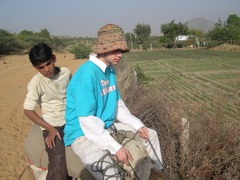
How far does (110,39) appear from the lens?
220 cm

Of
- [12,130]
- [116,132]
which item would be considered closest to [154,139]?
[116,132]

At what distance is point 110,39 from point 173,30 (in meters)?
69.4

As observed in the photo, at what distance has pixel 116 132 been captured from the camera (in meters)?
2.46

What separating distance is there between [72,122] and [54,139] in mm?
371

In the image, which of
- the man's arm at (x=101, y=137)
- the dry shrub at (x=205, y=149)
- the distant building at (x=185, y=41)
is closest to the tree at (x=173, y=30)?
the distant building at (x=185, y=41)

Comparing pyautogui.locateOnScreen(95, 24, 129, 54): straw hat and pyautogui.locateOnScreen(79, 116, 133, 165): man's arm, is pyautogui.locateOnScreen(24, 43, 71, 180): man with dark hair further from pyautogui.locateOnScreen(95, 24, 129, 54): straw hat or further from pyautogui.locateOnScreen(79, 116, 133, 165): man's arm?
pyautogui.locateOnScreen(95, 24, 129, 54): straw hat

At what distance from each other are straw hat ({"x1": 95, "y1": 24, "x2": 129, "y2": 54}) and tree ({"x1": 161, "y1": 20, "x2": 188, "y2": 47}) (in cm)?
6758

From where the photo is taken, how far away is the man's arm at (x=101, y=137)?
1965 mm

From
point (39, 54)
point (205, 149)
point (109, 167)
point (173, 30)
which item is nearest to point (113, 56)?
point (39, 54)

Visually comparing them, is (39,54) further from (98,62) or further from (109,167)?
(109,167)

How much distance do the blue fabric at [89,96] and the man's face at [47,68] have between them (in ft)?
1.95

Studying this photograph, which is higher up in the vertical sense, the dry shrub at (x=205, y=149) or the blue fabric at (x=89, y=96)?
the blue fabric at (x=89, y=96)

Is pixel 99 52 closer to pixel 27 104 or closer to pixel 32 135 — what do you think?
pixel 27 104

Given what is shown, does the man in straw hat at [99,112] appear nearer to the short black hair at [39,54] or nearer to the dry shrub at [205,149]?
the short black hair at [39,54]
